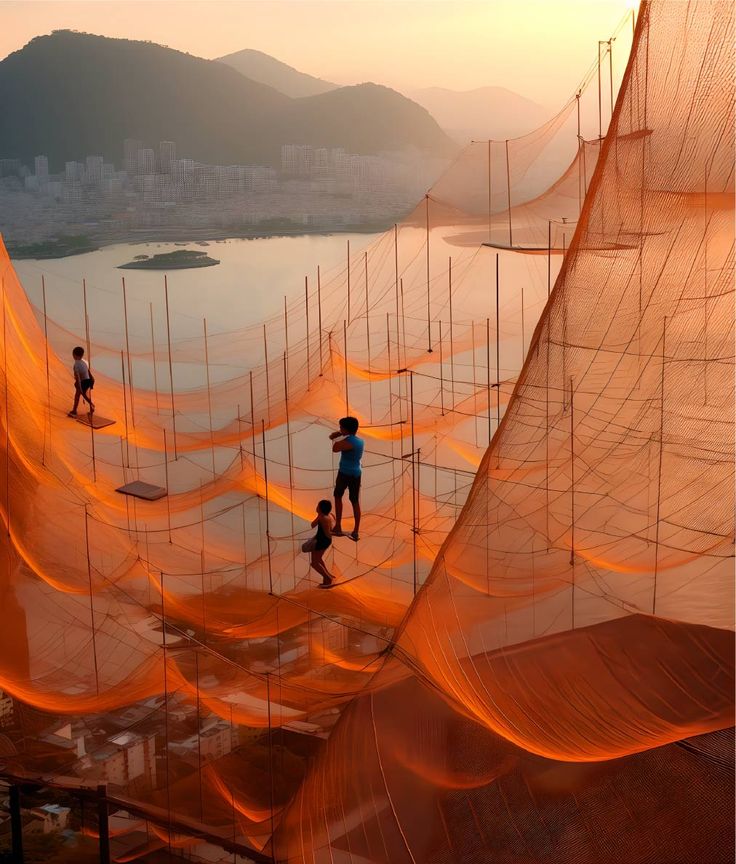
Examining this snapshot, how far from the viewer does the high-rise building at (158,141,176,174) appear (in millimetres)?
12547

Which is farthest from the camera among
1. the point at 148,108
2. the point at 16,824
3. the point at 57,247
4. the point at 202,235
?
the point at 148,108

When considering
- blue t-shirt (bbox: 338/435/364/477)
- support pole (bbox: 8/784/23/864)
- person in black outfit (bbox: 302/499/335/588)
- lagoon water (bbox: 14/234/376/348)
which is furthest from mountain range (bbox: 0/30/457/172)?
support pole (bbox: 8/784/23/864)

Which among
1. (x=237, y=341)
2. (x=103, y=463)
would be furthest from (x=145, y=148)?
(x=103, y=463)

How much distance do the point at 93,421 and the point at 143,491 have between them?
0.51 metres

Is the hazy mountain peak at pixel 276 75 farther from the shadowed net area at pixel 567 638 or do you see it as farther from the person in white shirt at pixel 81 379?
Result: the shadowed net area at pixel 567 638

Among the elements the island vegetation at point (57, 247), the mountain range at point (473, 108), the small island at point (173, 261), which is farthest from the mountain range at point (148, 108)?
the small island at point (173, 261)

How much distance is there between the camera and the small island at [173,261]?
12.1m

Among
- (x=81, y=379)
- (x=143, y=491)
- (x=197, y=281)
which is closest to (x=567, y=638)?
(x=143, y=491)

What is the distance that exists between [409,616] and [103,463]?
135 inches

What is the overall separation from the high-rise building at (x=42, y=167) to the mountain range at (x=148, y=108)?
0.06 meters

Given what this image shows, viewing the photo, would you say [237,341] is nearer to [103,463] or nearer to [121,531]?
[103,463]

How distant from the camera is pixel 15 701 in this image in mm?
4961

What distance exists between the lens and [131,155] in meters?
12.8

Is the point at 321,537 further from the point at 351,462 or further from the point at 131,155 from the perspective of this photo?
the point at 131,155
